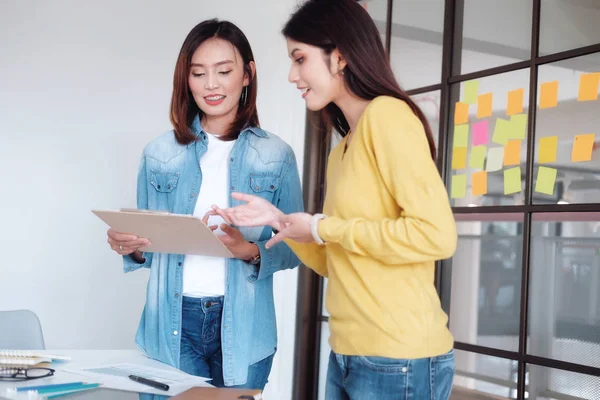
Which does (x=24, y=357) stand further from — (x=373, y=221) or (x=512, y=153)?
(x=512, y=153)

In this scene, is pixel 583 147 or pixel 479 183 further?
pixel 479 183

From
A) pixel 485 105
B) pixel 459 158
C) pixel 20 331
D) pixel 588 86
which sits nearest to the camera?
pixel 20 331

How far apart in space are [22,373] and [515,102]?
6.24 feet

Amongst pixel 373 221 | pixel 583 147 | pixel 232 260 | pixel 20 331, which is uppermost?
pixel 583 147

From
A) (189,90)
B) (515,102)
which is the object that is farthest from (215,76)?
(515,102)

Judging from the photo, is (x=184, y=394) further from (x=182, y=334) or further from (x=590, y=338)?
(x=590, y=338)

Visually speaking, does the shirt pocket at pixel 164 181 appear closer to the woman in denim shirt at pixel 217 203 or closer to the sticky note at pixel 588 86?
the woman in denim shirt at pixel 217 203

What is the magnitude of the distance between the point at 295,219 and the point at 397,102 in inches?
12.1

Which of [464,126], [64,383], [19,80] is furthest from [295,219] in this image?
[19,80]

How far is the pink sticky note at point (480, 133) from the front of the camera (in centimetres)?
268

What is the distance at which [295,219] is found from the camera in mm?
1401

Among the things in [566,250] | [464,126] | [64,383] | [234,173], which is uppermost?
[464,126]

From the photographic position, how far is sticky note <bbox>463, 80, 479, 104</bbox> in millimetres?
2742

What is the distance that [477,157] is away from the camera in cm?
270
